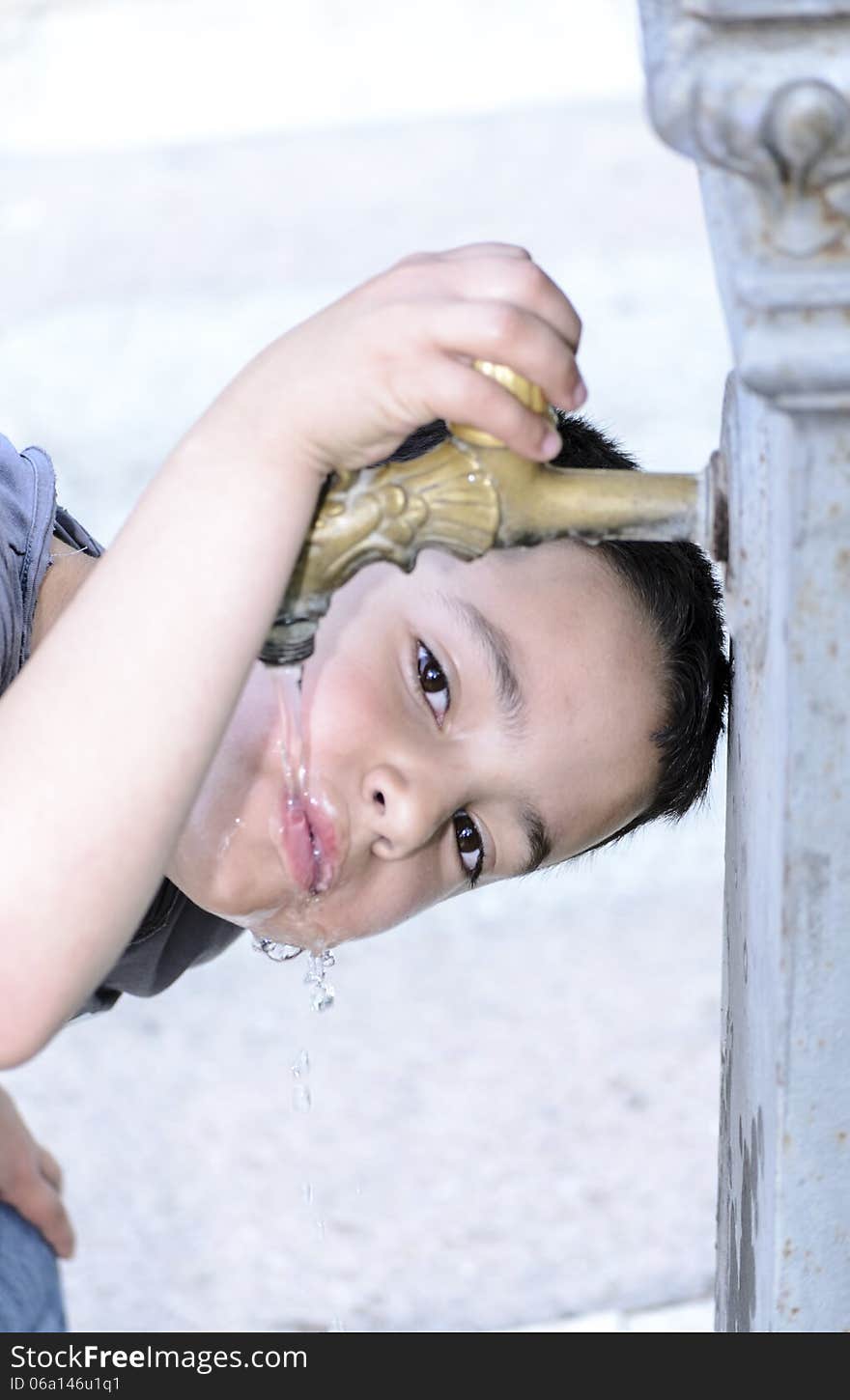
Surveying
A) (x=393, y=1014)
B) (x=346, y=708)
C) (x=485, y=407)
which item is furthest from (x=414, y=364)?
(x=393, y=1014)

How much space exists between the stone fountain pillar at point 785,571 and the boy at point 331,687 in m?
0.11

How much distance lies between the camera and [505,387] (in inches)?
22.5

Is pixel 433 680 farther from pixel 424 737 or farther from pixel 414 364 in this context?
pixel 414 364

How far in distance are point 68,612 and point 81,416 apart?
209 cm

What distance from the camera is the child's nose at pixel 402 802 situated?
823mm

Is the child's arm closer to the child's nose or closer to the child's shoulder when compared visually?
the child's nose

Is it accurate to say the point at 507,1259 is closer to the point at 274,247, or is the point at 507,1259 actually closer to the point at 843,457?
the point at 843,457

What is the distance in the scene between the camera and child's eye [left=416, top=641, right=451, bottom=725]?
2.77 ft

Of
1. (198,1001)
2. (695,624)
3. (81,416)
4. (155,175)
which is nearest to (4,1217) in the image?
(695,624)

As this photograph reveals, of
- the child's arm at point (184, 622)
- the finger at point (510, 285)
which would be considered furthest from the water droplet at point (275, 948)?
the finger at point (510, 285)

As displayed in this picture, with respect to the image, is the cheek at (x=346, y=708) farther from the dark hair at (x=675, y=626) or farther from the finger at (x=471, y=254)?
Answer: the finger at (x=471, y=254)

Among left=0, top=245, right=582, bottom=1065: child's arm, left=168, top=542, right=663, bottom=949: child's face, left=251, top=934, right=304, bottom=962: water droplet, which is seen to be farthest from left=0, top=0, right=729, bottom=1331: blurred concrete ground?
left=0, top=245, right=582, bottom=1065: child's arm

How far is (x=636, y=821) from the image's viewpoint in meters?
1.03

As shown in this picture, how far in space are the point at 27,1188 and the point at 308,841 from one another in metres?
0.41
